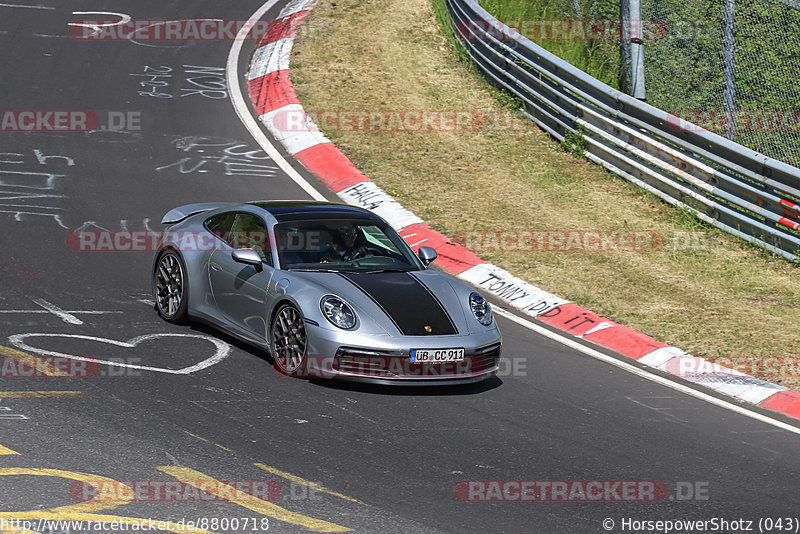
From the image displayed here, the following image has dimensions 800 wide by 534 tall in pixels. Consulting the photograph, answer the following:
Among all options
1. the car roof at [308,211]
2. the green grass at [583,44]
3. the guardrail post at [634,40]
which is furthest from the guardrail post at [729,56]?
the car roof at [308,211]

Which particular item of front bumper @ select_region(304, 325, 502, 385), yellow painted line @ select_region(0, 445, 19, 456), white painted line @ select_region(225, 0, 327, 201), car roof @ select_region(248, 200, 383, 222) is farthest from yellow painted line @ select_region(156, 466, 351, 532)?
white painted line @ select_region(225, 0, 327, 201)

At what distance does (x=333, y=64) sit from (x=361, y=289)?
1107 centimetres

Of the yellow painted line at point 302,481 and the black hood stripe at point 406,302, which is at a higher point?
the black hood stripe at point 406,302

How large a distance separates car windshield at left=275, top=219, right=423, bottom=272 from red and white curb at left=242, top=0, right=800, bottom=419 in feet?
7.44

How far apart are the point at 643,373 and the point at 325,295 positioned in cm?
321

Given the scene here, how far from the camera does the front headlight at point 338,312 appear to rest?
841cm

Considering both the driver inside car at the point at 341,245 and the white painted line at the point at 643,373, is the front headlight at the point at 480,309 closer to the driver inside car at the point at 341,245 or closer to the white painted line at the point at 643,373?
the driver inside car at the point at 341,245

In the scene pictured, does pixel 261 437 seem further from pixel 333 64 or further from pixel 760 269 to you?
pixel 333 64

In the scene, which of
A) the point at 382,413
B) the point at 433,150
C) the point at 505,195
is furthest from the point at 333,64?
the point at 382,413

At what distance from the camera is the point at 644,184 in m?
15.4

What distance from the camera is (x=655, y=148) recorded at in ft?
49.4

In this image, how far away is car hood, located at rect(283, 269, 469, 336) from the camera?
8.52m

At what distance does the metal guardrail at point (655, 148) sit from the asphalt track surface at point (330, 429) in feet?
14.9

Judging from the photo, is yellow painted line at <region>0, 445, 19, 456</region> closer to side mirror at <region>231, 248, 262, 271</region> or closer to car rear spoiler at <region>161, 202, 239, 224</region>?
side mirror at <region>231, 248, 262, 271</region>
